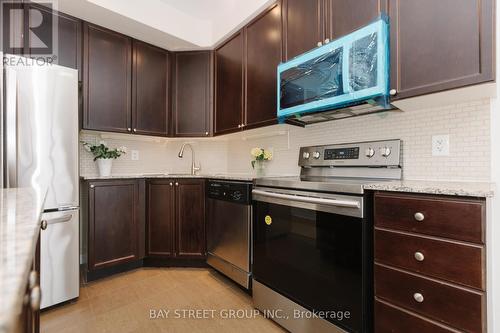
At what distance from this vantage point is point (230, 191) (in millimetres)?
2277

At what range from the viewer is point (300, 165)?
222 cm

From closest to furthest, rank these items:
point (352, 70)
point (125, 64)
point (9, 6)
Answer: point (352, 70), point (9, 6), point (125, 64)

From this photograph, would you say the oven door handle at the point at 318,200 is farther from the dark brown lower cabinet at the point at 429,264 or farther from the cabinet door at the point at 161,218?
the cabinet door at the point at 161,218

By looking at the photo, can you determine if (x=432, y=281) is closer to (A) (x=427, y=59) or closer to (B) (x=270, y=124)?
(A) (x=427, y=59)

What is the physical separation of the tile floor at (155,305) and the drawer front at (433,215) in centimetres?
108

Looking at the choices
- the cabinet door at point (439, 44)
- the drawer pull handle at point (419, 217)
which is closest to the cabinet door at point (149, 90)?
Answer: the cabinet door at point (439, 44)

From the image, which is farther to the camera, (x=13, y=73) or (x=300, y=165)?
(x=300, y=165)

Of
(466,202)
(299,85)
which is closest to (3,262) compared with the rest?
(466,202)

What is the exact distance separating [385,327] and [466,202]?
68cm

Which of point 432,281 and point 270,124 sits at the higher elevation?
point 270,124

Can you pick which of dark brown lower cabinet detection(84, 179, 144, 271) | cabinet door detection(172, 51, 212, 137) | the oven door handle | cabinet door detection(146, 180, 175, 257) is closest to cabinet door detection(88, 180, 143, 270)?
dark brown lower cabinet detection(84, 179, 144, 271)

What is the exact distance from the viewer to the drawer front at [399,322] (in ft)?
3.52

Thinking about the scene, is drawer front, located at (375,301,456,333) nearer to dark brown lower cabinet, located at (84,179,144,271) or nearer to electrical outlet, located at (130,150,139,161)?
dark brown lower cabinet, located at (84,179,144,271)

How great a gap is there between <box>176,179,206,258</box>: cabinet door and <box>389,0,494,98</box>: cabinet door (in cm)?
194
